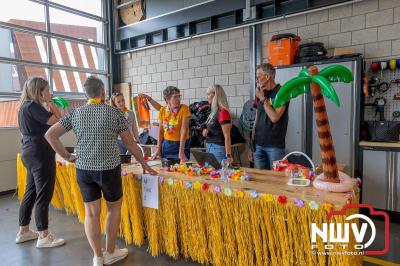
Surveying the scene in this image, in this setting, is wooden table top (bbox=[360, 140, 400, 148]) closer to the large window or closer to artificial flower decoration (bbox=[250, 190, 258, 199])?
artificial flower decoration (bbox=[250, 190, 258, 199])

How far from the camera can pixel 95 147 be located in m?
2.02

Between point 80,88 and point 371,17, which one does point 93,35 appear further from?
point 371,17

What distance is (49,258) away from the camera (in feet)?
8.18

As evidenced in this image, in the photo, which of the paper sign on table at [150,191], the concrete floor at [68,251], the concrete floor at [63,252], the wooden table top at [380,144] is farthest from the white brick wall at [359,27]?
the concrete floor at [63,252]

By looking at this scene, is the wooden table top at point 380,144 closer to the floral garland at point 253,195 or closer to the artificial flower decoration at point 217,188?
the floral garland at point 253,195

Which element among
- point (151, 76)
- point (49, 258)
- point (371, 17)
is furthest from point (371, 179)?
point (151, 76)

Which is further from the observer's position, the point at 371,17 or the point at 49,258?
the point at 371,17

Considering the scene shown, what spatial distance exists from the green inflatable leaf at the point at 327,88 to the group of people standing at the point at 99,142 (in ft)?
2.18

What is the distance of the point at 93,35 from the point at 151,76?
5.13 feet

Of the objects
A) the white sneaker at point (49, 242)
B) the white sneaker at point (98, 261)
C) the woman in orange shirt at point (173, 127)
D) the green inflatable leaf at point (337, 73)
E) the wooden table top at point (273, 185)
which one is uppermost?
the green inflatable leaf at point (337, 73)

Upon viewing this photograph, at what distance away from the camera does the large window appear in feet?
16.0

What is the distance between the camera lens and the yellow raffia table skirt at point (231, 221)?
1.72 metres

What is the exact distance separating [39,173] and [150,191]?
1.07 m

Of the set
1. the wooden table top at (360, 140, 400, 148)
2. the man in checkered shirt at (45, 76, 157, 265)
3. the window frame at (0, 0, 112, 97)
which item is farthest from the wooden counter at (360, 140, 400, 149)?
the window frame at (0, 0, 112, 97)
